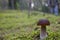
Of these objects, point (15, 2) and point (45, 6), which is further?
point (15, 2)

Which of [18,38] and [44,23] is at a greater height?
[44,23]

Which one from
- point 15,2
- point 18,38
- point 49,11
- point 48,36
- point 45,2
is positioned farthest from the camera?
A: point 15,2

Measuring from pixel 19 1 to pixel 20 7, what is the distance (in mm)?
1088

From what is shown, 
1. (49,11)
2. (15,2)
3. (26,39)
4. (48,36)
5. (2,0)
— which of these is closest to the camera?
(48,36)

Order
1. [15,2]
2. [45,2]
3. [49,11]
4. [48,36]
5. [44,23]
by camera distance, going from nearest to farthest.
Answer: [44,23], [48,36], [45,2], [49,11], [15,2]

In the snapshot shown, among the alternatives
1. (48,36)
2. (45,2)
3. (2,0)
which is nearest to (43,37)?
(48,36)

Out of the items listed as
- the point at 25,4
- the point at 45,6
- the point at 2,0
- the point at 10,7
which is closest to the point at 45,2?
the point at 45,6

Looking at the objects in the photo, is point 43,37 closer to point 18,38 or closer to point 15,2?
point 18,38

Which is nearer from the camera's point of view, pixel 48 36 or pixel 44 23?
pixel 44 23

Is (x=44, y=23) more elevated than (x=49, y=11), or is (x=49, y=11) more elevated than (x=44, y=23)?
(x=44, y=23)

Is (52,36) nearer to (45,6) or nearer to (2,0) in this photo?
(45,6)

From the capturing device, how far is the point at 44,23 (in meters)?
4.85

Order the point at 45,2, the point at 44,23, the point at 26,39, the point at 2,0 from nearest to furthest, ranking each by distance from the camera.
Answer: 1. the point at 44,23
2. the point at 26,39
3. the point at 45,2
4. the point at 2,0

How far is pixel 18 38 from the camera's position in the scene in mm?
6012
